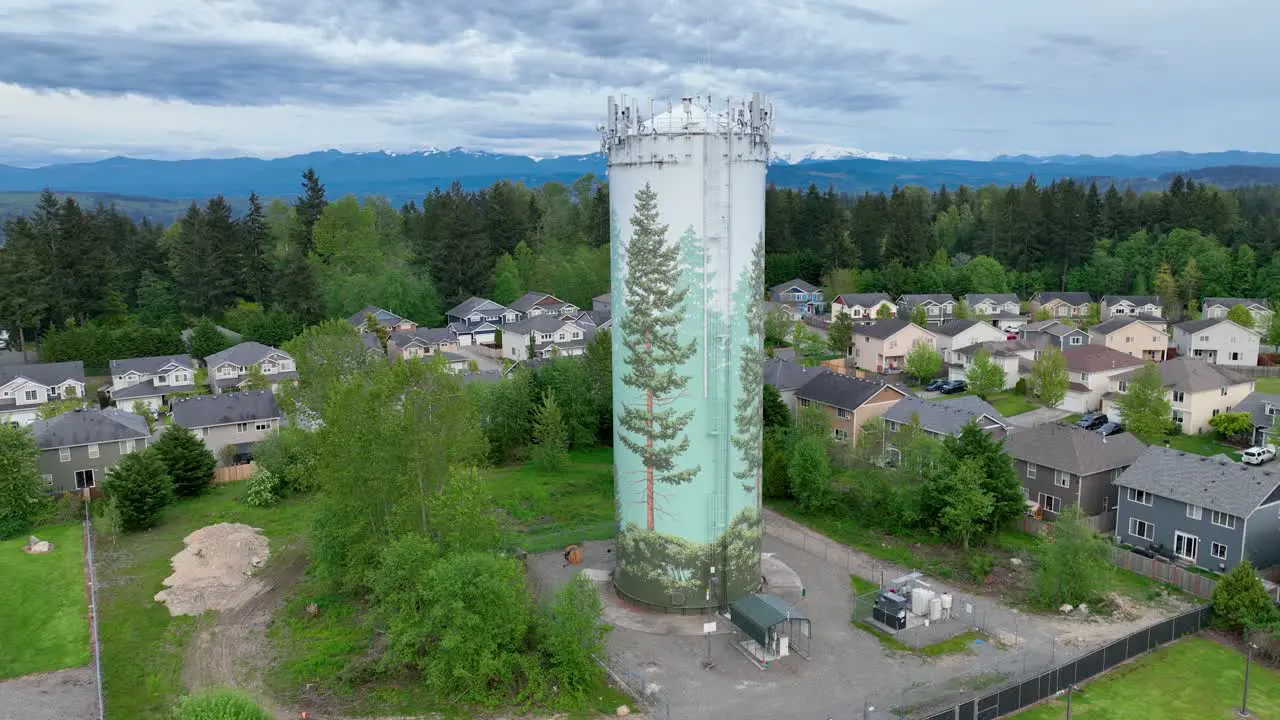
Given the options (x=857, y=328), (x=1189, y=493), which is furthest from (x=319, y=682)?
(x=857, y=328)

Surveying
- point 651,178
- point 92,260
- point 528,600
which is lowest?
point 528,600

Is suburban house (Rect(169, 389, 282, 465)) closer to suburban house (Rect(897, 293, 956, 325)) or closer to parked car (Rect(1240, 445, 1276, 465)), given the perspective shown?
parked car (Rect(1240, 445, 1276, 465))

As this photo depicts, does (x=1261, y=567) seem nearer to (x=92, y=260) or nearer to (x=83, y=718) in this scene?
(x=83, y=718)

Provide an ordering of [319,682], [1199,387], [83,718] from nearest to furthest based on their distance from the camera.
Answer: [83,718]
[319,682]
[1199,387]

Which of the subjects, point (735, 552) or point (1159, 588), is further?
point (1159, 588)

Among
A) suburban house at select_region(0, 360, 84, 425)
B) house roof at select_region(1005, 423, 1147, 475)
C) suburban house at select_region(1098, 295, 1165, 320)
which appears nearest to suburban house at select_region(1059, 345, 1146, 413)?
house roof at select_region(1005, 423, 1147, 475)

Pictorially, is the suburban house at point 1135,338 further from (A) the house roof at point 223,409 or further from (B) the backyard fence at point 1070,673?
(A) the house roof at point 223,409
